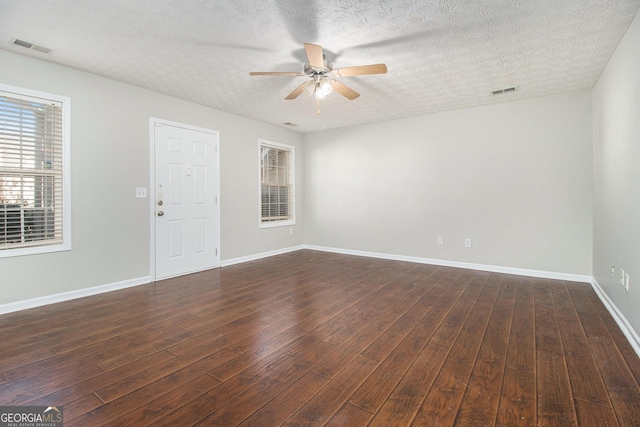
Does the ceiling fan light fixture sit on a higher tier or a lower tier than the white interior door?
higher

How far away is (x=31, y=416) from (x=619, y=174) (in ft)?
14.5

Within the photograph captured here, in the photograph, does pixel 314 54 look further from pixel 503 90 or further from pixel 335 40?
pixel 503 90

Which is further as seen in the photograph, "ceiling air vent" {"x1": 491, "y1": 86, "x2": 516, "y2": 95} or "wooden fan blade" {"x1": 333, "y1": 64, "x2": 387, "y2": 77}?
"ceiling air vent" {"x1": 491, "y1": 86, "x2": 516, "y2": 95}

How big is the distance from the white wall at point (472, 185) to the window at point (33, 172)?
4.11 metres

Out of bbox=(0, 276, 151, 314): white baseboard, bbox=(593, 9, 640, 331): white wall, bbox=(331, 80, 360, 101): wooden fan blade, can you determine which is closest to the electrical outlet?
bbox=(593, 9, 640, 331): white wall

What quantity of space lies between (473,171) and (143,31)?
4360 mm

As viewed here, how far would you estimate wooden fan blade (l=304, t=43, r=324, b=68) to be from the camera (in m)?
2.30

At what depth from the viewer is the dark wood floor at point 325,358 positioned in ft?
5.05

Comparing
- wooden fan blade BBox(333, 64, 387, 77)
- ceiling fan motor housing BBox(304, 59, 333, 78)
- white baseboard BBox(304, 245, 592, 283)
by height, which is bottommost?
white baseboard BBox(304, 245, 592, 283)

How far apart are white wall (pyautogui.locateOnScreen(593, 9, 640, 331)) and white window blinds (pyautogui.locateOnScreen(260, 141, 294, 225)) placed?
464 centimetres

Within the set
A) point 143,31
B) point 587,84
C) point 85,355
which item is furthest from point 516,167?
point 85,355

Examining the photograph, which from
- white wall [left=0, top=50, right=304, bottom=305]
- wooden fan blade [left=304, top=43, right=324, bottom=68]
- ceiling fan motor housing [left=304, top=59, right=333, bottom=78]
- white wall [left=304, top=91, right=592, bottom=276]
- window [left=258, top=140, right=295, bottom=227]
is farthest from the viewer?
window [left=258, top=140, right=295, bottom=227]

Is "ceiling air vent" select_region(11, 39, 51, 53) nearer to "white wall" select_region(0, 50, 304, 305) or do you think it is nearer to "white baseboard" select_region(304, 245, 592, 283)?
"white wall" select_region(0, 50, 304, 305)

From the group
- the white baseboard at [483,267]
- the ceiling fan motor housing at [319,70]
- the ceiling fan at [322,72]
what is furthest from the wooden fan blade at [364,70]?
the white baseboard at [483,267]
